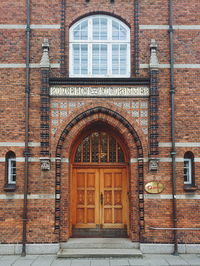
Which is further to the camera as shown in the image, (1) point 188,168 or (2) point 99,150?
(2) point 99,150

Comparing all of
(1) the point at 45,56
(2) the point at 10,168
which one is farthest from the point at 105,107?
(2) the point at 10,168

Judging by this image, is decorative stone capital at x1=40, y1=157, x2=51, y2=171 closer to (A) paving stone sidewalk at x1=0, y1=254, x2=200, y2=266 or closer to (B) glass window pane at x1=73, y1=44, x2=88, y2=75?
(A) paving stone sidewalk at x1=0, y1=254, x2=200, y2=266

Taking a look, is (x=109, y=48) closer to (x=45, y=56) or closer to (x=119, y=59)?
(x=119, y=59)

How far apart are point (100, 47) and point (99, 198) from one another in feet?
15.9

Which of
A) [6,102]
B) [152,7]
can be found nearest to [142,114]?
[152,7]

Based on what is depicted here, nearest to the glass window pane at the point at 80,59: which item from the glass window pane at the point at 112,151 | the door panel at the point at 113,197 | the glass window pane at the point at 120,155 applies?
the glass window pane at the point at 112,151

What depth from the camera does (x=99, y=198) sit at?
29.8 feet

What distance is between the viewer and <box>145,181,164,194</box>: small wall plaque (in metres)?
8.30

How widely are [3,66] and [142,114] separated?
177 inches

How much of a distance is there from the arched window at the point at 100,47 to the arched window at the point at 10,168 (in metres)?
3.17

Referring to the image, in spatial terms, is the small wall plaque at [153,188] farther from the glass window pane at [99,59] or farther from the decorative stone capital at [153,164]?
the glass window pane at [99,59]

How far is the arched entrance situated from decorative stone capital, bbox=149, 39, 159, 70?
2.37 m

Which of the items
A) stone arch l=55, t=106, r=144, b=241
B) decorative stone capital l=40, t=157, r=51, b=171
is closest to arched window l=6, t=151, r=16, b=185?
decorative stone capital l=40, t=157, r=51, b=171

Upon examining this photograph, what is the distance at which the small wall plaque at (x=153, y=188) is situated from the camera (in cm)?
830
